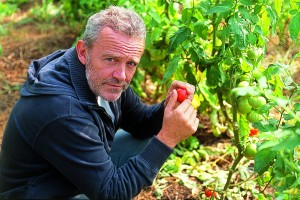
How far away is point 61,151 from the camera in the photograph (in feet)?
6.25

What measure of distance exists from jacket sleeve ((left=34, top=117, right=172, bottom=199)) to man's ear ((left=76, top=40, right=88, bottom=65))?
0.99ft

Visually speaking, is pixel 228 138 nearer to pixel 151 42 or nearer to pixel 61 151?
pixel 151 42

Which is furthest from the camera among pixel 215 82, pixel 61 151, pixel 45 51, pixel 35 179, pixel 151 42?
pixel 45 51

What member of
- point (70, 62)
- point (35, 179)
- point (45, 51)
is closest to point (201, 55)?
point (70, 62)

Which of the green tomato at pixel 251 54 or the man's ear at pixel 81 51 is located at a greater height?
the green tomato at pixel 251 54

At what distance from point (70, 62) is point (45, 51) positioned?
2.32 metres

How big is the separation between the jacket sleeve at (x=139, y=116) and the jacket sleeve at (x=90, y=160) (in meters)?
0.51

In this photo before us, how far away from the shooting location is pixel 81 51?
6.87 feet

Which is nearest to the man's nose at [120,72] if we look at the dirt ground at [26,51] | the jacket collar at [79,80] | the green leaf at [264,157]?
the jacket collar at [79,80]

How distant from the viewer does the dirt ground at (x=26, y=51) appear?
137 inches

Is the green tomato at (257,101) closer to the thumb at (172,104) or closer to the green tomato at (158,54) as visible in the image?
the thumb at (172,104)

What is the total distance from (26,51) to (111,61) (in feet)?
8.24

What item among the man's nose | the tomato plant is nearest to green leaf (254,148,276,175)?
the tomato plant

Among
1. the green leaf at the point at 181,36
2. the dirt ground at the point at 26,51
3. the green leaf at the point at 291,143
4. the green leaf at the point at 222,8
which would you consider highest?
the green leaf at the point at 222,8
